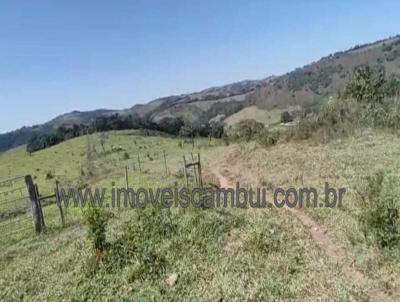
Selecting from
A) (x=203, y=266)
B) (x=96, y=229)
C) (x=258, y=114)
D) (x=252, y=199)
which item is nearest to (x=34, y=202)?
(x=96, y=229)

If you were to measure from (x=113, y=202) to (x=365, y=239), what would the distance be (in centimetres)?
1088

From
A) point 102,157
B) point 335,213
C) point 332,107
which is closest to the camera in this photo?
point 335,213

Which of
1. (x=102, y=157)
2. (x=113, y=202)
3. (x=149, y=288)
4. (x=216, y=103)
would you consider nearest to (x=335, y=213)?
(x=149, y=288)

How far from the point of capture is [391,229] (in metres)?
8.33

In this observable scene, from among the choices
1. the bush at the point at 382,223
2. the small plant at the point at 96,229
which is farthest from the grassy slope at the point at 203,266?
the bush at the point at 382,223

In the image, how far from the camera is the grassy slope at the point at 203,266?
24.7ft

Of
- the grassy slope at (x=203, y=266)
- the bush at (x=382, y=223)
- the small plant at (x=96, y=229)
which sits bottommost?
the grassy slope at (x=203, y=266)

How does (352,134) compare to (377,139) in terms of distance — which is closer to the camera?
(377,139)

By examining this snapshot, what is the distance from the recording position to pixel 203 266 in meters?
8.71

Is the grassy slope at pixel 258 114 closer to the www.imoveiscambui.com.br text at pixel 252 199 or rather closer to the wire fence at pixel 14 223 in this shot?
the wire fence at pixel 14 223

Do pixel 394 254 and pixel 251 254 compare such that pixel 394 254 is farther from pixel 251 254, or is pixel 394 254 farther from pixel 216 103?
pixel 216 103

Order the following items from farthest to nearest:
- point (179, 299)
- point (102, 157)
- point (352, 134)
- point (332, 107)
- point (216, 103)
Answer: point (216, 103), point (102, 157), point (332, 107), point (352, 134), point (179, 299)

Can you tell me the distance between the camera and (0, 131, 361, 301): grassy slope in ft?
24.7

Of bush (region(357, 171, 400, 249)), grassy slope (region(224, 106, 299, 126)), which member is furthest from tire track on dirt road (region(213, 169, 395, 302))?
grassy slope (region(224, 106, 299, 126))
